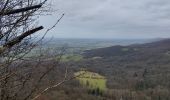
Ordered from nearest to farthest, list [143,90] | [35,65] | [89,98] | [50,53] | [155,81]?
[35,65], [50,53], [89,98], [143,90], [155,81]

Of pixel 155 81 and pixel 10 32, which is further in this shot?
pixel 155 81

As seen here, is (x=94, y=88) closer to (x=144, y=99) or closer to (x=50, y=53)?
Result: (x=144, y=99)

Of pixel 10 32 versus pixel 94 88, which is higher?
pixel 10 32

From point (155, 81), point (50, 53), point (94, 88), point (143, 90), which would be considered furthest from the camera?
point (155, 81)

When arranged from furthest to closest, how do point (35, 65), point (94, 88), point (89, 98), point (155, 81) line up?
point (155, 81) → point (94, 88) → point (89, 98) → point (35, 65)

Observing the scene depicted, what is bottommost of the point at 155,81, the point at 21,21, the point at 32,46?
the point at 155,81

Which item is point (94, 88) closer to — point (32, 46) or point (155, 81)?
point (155, 81)

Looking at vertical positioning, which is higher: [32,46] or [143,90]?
[32,46]

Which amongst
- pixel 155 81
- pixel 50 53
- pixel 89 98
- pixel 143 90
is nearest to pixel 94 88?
pixel 89 98

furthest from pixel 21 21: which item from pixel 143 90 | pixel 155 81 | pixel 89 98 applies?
pixel 155 81
